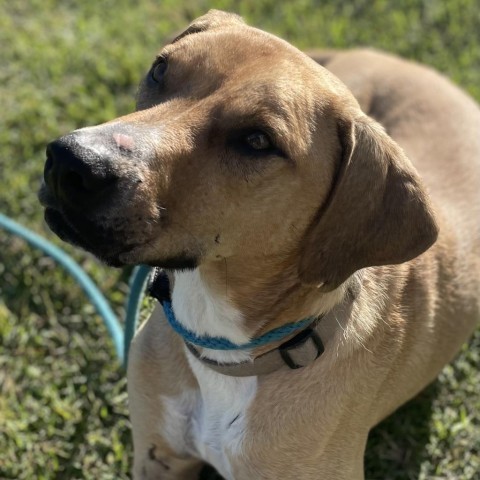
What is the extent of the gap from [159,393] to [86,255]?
73.0 inches

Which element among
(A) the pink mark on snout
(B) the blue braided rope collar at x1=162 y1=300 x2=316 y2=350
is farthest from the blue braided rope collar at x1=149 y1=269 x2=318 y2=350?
(A) the pink mark on snout

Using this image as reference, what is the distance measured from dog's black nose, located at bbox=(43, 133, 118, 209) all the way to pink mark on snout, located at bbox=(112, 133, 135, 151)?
0.10 m

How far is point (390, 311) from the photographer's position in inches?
140

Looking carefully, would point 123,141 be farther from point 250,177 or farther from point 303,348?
point 303,348

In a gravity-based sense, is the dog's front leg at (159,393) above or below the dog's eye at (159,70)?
below

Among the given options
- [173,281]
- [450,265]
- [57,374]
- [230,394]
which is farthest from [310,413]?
[57,374]

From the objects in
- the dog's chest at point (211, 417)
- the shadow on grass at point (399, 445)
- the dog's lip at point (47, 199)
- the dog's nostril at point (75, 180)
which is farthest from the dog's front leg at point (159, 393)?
the dog's nostril at point (75, 180)

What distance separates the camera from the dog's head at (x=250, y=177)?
8.92ft

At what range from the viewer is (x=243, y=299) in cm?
321

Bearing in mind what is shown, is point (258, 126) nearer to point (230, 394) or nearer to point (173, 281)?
point (173, 281)

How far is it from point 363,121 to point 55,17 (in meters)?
4.96

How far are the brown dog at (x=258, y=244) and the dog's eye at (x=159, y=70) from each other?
0.03ft

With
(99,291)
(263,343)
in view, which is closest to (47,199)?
(263,343)

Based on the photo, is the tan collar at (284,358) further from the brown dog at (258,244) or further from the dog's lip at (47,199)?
the dog's lip at (47,199)
